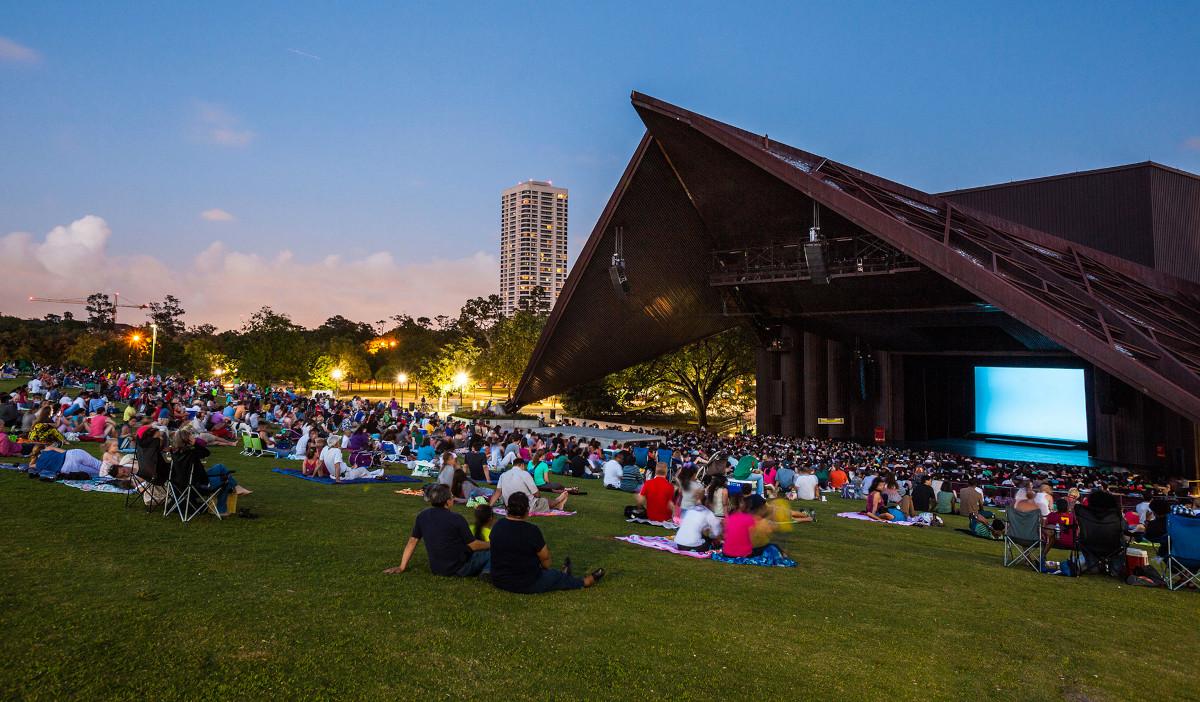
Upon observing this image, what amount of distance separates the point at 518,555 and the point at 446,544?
0.80m

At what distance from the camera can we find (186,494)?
691 cm

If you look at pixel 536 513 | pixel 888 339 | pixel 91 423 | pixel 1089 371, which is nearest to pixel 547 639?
pixel 536 513

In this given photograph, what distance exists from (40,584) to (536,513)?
5.56 meters

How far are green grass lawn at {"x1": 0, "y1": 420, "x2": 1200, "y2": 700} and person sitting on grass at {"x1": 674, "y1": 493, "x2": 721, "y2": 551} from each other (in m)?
0.37

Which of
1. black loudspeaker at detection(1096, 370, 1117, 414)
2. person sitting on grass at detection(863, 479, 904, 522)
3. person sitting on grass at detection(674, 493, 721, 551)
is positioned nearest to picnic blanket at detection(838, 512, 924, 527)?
person sitting on grass at detection(863, 479, 904, 522)

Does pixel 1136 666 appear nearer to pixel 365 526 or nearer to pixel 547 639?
pixel 547 639

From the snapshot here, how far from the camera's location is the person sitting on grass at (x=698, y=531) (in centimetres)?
709

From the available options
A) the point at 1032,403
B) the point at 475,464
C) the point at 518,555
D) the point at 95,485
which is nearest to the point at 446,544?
the point at 518,555

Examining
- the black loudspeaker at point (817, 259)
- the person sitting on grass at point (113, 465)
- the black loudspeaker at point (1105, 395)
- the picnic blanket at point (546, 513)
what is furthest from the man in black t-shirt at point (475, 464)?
the black loudspeaker at point (1105, 395)

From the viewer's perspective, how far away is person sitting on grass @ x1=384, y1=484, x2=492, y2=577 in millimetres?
5445

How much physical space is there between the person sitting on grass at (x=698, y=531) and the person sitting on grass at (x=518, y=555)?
2.37m

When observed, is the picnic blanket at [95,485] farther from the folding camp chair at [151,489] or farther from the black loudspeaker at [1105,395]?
the black loudspeaker at [1105,395]

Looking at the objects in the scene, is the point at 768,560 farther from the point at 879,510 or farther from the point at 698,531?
the point at 879,510

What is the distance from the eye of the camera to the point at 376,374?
247 feet
